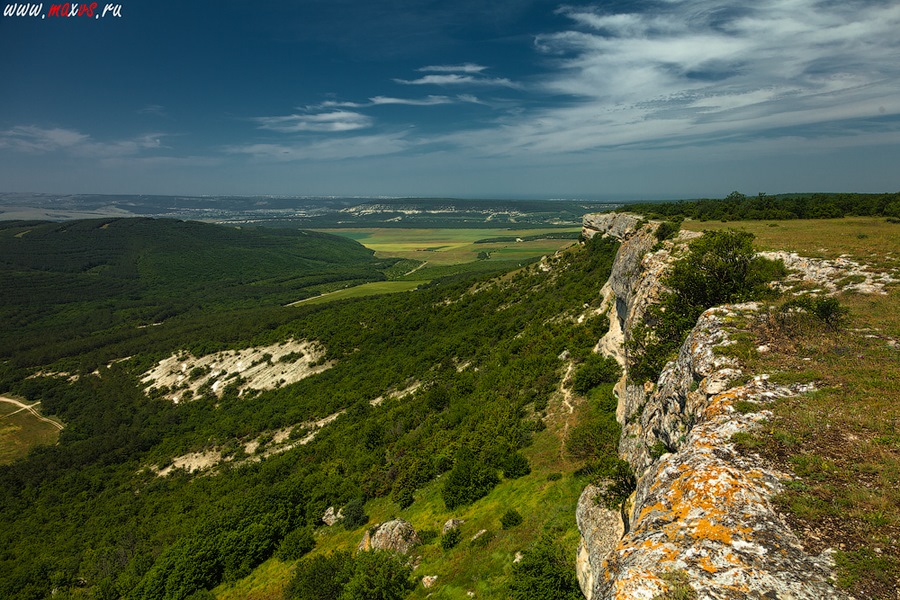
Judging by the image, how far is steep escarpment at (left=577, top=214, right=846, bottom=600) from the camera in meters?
5.84

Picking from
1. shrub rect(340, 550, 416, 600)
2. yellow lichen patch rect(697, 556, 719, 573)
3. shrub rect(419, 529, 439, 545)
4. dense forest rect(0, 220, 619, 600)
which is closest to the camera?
yellow lichen patch rect(697, 556, 719, 573)

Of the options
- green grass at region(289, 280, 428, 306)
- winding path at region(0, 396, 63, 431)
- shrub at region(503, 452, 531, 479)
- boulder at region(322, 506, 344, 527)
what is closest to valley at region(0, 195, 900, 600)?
shrub at region(503, 452, 531, 479)

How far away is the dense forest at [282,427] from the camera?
3419 centimetres

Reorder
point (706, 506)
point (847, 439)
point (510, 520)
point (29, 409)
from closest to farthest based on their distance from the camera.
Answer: point (706, 506) → point (847, 439) → point (510, 520) → point (29, 409)

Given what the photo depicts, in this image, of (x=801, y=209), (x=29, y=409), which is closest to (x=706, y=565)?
(x=801, y=209)

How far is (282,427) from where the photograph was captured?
206 feet

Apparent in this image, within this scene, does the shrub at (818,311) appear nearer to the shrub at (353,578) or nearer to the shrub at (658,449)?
the shrub at (658,449)

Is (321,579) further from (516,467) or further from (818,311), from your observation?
(818,311)

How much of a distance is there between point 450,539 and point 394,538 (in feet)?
13.1

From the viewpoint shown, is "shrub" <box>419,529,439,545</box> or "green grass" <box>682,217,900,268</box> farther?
"shrub" <box>419,529,439,545</box>

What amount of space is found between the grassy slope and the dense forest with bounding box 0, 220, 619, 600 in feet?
42.3

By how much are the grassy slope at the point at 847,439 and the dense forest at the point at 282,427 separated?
507 inches

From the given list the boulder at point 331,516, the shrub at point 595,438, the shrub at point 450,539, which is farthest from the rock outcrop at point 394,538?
the boulder at point 331,516

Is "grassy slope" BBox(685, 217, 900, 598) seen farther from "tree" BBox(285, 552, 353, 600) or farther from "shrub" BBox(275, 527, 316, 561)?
"shrub" BBox(275, 527, 316, 561)
